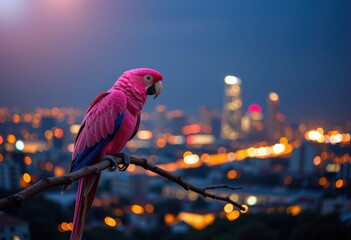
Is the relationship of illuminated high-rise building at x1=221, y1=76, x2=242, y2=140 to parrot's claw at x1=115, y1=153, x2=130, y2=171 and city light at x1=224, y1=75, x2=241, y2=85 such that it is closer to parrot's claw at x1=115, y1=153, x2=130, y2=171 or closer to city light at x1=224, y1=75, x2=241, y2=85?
city light at x1=224, y1=75, x2=241, y2=85

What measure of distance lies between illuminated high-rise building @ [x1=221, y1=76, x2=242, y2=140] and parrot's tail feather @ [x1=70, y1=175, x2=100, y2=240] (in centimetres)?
1231

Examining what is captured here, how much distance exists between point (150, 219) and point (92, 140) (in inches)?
268

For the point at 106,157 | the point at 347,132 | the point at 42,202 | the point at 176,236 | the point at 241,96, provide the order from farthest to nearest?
1. the point at 241,96
2. the point at 347,132
3. the point at 176,236
4. the point at 42,202
5. the point at 106,157

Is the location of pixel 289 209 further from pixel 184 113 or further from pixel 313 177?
pixel 184 113

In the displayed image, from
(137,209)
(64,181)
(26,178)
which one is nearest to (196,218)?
(137,209)

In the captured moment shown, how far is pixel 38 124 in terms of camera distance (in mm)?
9953

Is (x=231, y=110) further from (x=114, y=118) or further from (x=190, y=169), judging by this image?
(x=114, y=118)

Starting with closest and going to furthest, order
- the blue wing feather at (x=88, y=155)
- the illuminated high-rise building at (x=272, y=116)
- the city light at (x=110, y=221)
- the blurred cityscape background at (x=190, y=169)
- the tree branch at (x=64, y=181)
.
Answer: the tree branch at (x=64, y=181)
the blue wing feather at (x=88, y=155)
the blurred cityscape background at (x=190, y=169)
the city light at (x=110, y=221)
the illuminated high-rise building at (x=272, y=116)

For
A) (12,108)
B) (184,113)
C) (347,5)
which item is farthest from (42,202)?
(184,113)

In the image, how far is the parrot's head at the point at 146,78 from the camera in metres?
0.78

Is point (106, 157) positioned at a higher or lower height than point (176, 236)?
lower

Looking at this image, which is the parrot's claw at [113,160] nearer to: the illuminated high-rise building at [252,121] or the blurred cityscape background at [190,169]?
the blurred cityscape background at [190,169]

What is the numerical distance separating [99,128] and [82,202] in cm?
16

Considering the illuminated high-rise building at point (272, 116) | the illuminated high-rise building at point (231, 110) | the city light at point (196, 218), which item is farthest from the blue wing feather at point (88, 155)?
the illuminated high-rise building at point (231, 110)
